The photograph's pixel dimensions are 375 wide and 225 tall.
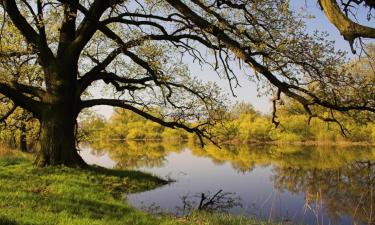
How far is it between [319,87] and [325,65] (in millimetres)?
733

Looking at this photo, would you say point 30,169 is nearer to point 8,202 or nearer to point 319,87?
point 8,202

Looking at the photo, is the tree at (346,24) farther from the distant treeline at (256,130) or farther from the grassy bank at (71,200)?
the distant treeline at (256,130)

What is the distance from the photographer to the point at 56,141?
55.0 feet

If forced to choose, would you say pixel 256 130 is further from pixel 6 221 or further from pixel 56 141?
pixel 6 221

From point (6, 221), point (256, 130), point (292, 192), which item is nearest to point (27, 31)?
point (6, 221)

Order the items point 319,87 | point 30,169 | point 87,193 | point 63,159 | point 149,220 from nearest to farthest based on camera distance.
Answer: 1. point 149,220
2. point 319,87
3. point 87,193
4. point 30,169
5. point 63,159

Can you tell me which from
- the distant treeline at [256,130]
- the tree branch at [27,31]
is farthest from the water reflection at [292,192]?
the distant treeline at [256,130]

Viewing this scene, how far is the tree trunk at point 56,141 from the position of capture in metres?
16.7

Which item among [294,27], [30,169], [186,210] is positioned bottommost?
[186,210]

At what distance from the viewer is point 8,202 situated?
9.71m

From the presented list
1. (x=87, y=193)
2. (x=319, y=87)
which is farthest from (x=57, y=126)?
(x=319, y=87)

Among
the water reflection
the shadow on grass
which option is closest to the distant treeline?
the water reflection

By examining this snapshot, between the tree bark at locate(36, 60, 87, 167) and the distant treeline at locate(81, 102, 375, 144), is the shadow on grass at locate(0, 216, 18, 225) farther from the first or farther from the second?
the distant treeline at locate(81, 102, 375, 144)

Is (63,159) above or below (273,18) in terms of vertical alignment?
below
